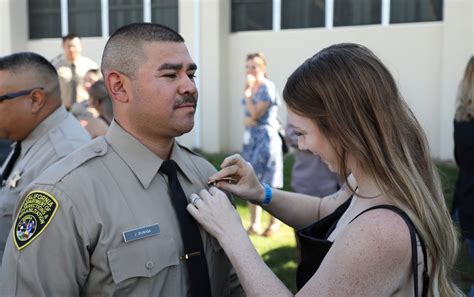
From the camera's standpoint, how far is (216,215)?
185cm

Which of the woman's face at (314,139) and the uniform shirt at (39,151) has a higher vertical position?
the woman's face at (314,139)

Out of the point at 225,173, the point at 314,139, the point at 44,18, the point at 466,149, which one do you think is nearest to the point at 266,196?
the point at 225,173

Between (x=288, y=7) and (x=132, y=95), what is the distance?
9427 mm

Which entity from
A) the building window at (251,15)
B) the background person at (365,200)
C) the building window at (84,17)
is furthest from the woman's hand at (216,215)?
the building window at (84,17)

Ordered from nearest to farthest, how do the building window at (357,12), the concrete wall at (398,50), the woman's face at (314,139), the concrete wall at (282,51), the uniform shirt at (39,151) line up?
the woman's face at (314,139)
the uniform shirt at (39,151)
the concrete wall at (282,51)
the concrete wall at (398,50)
the building window at (357,12)

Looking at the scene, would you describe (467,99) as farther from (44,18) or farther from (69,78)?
(44,18)

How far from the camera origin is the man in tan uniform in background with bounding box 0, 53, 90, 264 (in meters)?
2.58

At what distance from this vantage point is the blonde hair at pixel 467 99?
12.3 feet

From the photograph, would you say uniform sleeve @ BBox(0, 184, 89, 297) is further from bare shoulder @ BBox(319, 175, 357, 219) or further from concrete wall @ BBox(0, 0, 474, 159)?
concrete wall @ BBox(0, 0, 474, 159)

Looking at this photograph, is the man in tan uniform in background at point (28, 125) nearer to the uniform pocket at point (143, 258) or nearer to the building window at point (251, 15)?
the uniform pocket at point (143, 258)

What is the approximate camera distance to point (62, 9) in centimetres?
1245

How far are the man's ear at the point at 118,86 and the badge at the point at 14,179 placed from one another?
3.13ft

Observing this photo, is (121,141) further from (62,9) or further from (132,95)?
(62,9)

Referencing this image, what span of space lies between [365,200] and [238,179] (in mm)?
600
